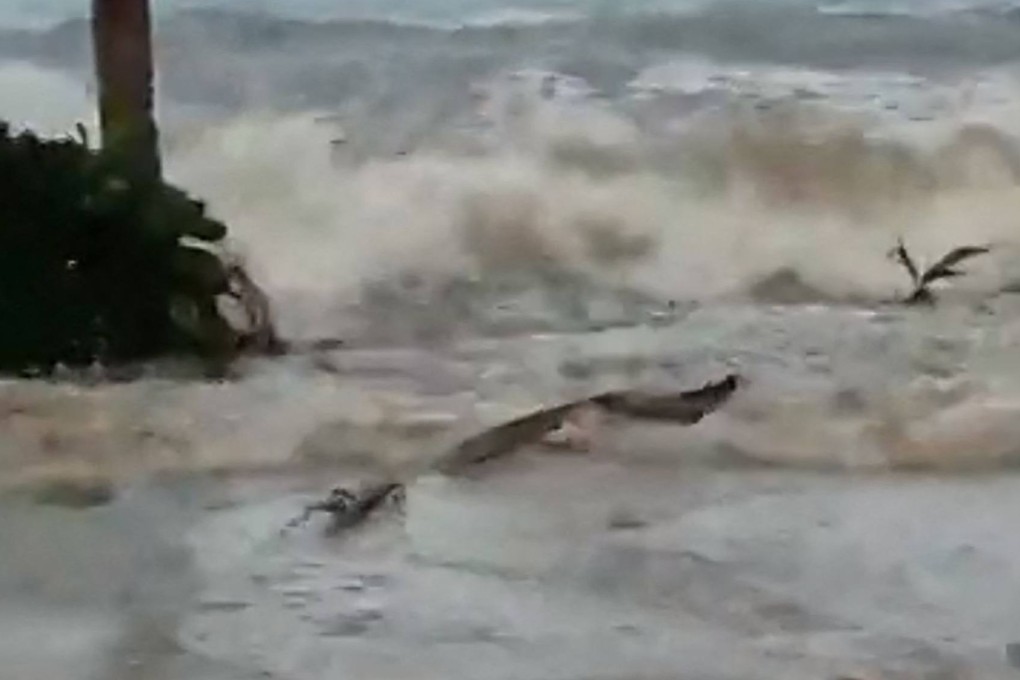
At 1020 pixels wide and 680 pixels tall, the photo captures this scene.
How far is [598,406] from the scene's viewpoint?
25.0 inches

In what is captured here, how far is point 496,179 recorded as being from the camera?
2.62ft

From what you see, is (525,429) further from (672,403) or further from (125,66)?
(125,66)

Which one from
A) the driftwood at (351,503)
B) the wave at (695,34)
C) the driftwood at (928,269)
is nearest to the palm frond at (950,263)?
the driftwood at (928,269)

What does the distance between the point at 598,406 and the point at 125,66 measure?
27cm

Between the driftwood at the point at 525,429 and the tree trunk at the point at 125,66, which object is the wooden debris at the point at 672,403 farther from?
the tree trunk at the point at 125,66

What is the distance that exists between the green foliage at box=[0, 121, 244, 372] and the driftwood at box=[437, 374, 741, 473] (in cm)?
11

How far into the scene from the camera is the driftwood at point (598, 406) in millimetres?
607

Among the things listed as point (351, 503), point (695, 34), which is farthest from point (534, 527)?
point (695, 34)

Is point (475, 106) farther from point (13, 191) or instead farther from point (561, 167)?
point (13, 191)

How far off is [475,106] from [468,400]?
0.24m

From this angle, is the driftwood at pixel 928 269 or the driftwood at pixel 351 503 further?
the driftwood at pixel 928 269

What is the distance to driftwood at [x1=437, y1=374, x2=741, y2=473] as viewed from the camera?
61cm

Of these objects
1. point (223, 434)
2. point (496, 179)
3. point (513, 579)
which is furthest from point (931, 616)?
point (496, 179)

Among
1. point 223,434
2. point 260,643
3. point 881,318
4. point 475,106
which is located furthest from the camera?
point 475,106
